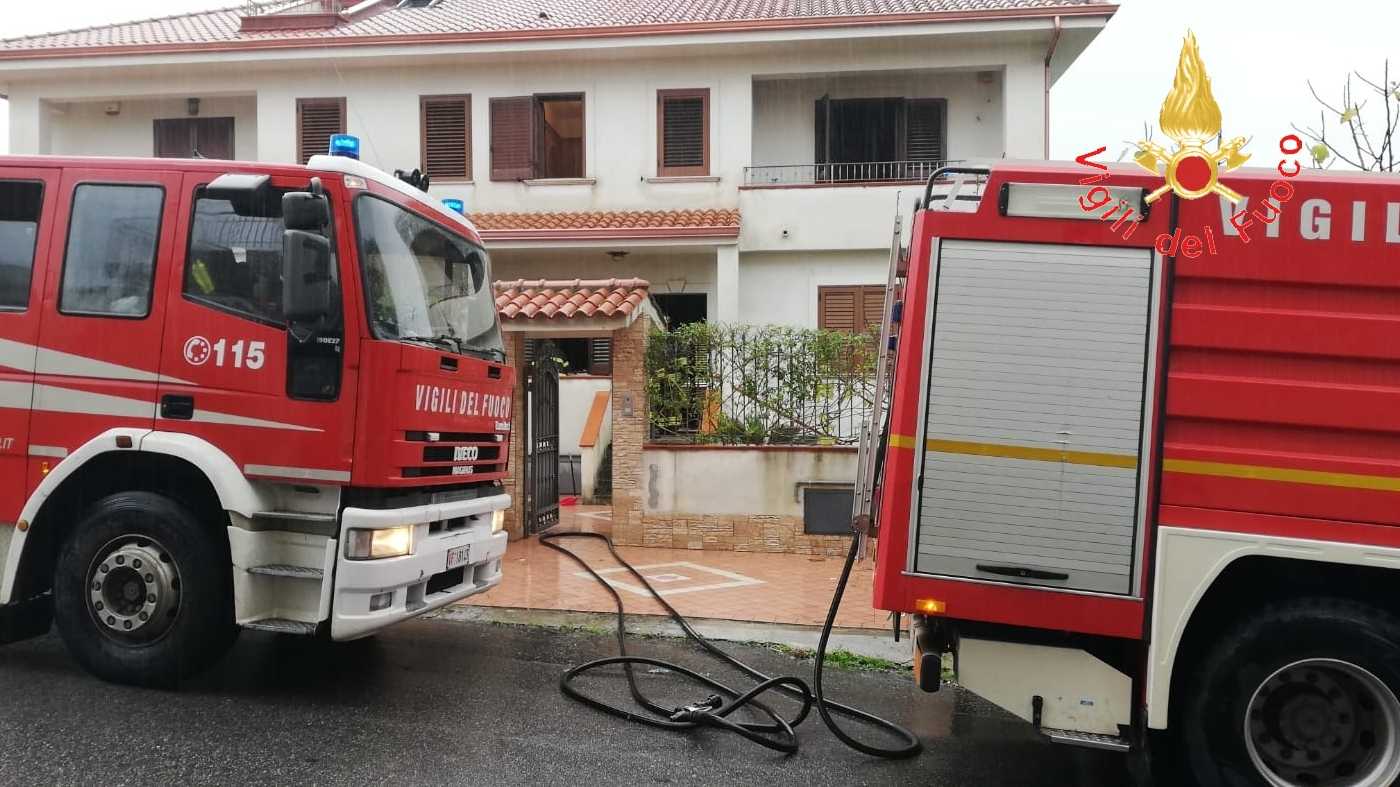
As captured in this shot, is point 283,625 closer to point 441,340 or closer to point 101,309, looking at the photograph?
point 441,340

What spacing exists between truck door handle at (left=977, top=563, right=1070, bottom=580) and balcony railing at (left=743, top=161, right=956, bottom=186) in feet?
37.0

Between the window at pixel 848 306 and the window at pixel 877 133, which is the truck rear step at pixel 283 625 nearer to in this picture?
the window at pixel 848 306

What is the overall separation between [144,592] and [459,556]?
159cm

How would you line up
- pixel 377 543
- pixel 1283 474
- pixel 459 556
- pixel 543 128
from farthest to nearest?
pixel 543 128 < pixel 459 556 < pixel 377 543 < pixel 1283 474

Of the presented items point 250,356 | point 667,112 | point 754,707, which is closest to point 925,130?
point 667,112

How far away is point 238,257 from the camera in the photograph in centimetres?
488

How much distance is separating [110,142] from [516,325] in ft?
36.8

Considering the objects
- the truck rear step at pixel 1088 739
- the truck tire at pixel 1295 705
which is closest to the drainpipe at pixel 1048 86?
the truck tire at pixel 1295 705

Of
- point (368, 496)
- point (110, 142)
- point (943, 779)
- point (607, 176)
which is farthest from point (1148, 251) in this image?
point (110, 142)

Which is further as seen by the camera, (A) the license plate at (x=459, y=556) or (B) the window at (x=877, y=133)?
(B) the window at (x=877, y=133)

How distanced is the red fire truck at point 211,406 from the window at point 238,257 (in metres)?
0.01

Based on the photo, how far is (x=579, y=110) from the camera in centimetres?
1509

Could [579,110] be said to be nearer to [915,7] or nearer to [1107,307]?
[915,7]

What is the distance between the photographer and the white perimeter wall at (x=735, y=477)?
30.3ft
